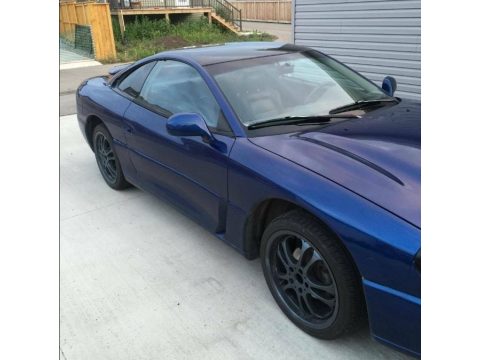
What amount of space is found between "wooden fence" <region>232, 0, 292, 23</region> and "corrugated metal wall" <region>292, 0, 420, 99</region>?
27742mm

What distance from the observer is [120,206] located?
159 inches

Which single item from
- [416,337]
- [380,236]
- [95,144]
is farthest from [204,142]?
[95,144]

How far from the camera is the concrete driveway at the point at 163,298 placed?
2316mm

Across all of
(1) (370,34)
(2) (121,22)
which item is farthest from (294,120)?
(2) (121,22)

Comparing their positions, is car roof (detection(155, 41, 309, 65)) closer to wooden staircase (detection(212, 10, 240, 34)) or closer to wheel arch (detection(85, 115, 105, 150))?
wheel arch (detection(85, 115, 105, 150))

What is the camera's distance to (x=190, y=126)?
8.79 feet

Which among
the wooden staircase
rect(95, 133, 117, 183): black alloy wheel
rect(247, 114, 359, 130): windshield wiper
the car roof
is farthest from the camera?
the wooden staircase

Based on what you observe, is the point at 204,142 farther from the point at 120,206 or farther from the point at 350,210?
the point at 120,206

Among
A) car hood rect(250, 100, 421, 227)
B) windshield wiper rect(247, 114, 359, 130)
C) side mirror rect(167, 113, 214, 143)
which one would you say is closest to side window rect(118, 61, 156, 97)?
side mirror rect(167, 113, 214, 143)

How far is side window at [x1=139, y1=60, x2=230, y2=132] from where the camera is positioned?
9.36ft

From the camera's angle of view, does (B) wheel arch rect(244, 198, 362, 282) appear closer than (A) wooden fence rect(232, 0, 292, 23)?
Yes

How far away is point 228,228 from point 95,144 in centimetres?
238

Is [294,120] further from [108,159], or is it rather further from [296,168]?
[108,159]

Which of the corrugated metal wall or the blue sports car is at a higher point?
the corrugated metal wall
